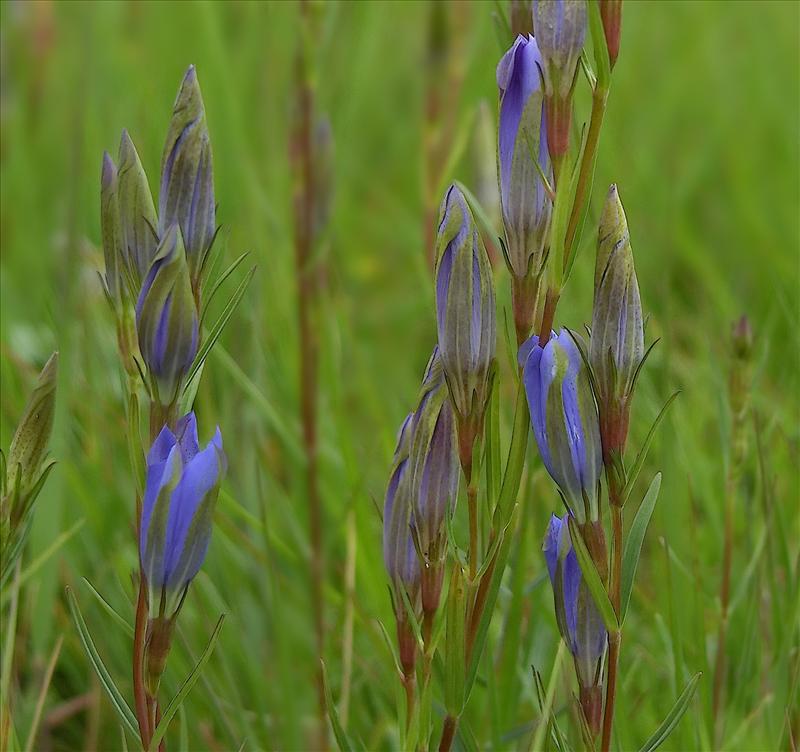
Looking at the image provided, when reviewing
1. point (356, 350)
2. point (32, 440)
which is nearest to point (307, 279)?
point (356, 350)

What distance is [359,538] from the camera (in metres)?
0.94

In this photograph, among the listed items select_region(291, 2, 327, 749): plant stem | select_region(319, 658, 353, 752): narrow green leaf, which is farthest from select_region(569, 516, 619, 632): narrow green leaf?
select_region(291, 2, 327, 749): plant stem

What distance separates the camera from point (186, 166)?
49 cm

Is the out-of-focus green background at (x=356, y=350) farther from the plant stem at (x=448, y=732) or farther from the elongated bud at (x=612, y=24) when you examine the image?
the elongated bud at (x=612, y=24)

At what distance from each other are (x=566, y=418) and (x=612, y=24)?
0.18 meters

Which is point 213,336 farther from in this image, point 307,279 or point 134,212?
point 307,279

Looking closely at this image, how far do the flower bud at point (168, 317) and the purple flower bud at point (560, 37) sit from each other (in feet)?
0.58

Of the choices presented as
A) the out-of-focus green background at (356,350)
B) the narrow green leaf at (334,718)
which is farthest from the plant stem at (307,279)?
the narrow green leaf at (334,718)

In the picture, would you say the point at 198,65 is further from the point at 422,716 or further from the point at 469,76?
the point at 422,716

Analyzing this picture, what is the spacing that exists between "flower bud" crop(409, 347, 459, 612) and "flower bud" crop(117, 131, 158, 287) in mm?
134

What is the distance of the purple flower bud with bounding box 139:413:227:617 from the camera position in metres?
0.48

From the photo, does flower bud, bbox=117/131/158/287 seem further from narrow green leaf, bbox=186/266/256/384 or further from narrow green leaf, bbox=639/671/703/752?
narrow green leaf, bbox=639/671/703/752

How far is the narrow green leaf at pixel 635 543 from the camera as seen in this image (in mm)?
499

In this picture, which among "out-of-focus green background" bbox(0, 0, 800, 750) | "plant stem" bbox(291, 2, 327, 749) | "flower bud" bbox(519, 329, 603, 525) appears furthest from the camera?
"plant stem" bbox(291, 2, 327, 749)
